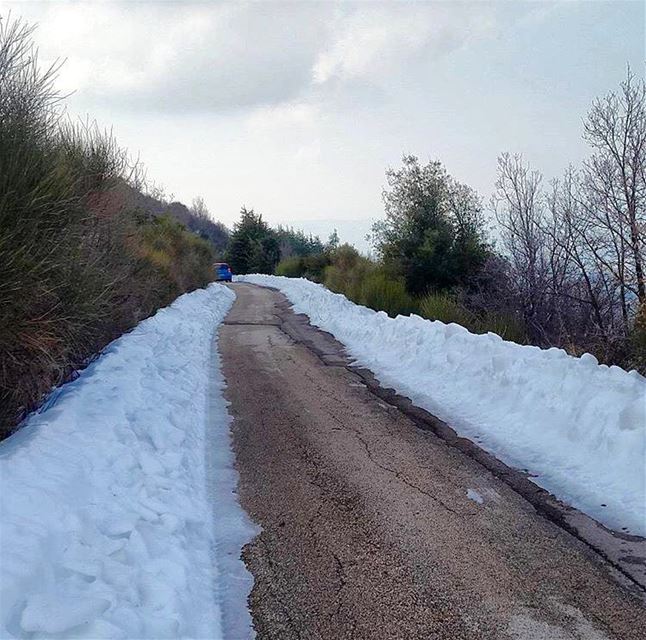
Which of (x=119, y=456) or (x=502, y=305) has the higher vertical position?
(x=502, y=305)

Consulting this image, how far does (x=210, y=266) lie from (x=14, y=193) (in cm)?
2957

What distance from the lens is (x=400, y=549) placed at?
448cm

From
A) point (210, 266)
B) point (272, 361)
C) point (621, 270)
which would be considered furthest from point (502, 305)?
point (210, 266)

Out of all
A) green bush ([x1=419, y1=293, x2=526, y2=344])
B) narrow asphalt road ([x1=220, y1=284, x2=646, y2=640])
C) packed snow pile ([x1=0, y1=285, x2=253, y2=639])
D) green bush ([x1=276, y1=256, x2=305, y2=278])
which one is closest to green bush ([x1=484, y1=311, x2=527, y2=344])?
green bush ([x1=419, y1=293, x2=526, y2=344])

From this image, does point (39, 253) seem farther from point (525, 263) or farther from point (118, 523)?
point (525, 263)

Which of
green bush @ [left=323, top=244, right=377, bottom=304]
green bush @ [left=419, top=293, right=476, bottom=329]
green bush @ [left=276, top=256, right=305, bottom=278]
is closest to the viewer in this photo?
green bush @ [left=419, top=293, right=476, bottom=329]

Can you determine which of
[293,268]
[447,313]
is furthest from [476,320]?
[293,268]

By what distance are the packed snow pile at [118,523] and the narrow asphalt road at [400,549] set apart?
0.86 feet

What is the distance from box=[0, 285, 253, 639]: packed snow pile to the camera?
3.15 metres

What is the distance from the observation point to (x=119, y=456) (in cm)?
522

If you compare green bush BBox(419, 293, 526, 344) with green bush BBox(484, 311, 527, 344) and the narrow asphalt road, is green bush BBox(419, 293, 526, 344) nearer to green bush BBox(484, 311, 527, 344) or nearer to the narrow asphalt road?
green bush BBox(484, 311, 527, 344)

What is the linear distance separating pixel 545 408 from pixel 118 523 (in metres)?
4.76

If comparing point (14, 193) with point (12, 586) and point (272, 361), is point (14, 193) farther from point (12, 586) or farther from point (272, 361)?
point (272, 361)

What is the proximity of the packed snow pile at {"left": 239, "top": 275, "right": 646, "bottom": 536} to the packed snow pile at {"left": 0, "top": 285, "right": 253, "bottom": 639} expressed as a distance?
→ 2.84m
